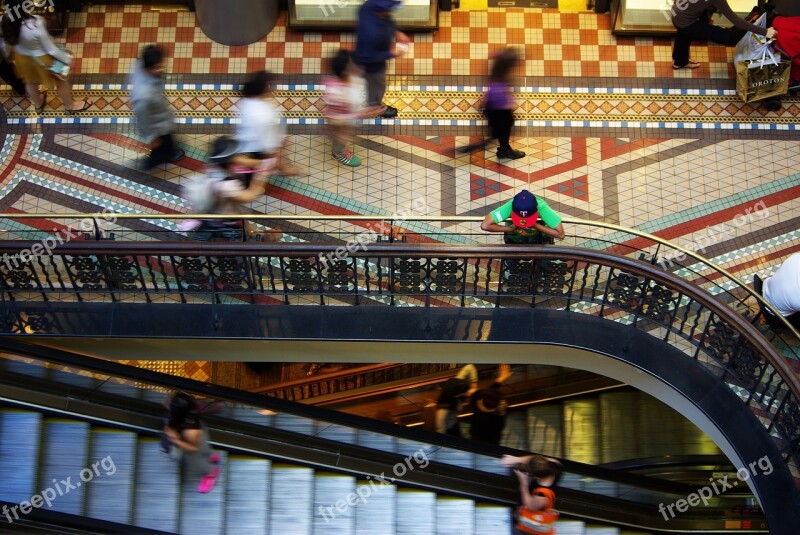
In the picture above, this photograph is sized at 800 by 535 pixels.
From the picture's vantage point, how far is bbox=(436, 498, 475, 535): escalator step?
780 cm

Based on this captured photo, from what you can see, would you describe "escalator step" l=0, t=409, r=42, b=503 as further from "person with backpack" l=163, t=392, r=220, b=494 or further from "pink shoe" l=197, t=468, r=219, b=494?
"pink shoe" l=197, t=468, r=219, b=494

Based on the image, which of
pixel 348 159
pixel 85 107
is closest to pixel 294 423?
pixel 348 159

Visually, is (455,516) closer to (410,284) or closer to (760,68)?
(410,284)

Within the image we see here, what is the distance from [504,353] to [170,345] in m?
2.73

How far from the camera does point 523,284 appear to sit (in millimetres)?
7766

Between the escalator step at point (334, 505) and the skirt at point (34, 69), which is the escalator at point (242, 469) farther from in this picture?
the skirt at point (34, 69)

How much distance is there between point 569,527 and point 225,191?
3790mm

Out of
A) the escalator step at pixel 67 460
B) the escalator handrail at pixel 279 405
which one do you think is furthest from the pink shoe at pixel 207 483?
the escalator step at pixel 67 460

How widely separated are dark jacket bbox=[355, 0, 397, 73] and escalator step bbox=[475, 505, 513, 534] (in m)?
3.85

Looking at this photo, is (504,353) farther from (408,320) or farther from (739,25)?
(739,25)

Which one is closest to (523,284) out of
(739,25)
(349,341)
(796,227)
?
(349,341)

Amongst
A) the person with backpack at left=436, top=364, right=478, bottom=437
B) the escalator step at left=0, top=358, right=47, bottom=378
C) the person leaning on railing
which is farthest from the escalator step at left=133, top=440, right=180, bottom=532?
the person with backpack at left=436, top=364, right=478, bottom=437

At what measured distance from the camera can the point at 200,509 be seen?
7.48 metres

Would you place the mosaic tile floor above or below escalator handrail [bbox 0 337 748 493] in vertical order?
above
